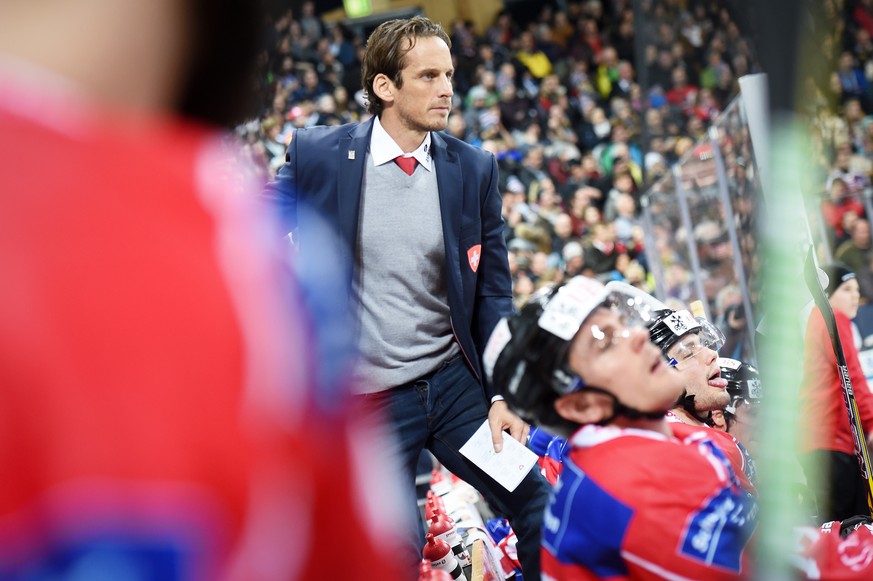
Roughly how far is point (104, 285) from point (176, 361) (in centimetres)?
4

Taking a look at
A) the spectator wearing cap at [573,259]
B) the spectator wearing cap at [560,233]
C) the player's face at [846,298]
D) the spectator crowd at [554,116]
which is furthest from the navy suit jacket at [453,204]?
the spectator wearing cap at [560,233]

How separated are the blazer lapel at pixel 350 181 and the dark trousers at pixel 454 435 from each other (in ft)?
1.44

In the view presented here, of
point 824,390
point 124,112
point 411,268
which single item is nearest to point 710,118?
point 824,390

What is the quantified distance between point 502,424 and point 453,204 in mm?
638

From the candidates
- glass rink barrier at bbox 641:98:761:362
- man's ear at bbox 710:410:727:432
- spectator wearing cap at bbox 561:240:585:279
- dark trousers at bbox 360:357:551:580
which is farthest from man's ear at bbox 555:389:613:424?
spectator wearing cap at bbox 561:240:585:279

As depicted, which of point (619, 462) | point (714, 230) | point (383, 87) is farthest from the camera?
point (714, 230)

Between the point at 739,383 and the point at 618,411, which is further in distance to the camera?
the point at 739,383

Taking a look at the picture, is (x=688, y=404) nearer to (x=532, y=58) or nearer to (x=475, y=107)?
(x=475, y=107)

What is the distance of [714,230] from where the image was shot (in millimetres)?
6059

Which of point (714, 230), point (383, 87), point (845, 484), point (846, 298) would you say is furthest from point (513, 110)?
point (383, 87)

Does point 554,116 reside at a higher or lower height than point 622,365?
higher

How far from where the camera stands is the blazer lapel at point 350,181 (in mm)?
2682

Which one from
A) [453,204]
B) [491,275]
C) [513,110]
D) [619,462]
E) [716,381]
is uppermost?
[513,110]

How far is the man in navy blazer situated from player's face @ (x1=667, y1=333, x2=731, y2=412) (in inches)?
28.7
